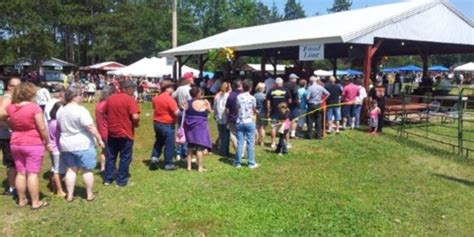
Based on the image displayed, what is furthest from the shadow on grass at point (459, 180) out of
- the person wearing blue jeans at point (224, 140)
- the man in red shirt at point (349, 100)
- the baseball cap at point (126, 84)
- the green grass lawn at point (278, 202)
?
the baseball cap at point (126, 84)

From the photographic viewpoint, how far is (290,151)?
10.7 metres

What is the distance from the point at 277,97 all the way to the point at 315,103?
1.92 meters

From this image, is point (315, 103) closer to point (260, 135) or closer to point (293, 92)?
point (293, 92)

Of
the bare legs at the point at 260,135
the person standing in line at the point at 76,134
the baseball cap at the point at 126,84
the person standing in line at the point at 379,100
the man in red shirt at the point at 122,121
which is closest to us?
the person standing in line at the point at 76,134

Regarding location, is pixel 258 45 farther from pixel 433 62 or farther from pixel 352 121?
pixel 433 62

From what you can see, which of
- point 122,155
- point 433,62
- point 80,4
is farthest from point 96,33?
point 433,62

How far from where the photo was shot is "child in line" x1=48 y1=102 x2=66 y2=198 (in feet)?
22.7

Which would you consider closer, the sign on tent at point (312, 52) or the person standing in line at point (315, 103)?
the person standing in line at point (315, 103)

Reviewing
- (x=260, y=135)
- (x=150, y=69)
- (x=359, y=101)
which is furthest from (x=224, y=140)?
(x=150, y=69)

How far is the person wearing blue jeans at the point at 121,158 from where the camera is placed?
7387 mm

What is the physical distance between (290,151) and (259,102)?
1.29 meters

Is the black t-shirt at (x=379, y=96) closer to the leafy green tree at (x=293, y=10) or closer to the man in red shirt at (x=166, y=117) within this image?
the man in red shirt at (x=166, y=117)

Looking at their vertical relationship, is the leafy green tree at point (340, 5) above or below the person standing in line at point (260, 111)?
above

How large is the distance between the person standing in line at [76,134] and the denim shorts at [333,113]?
24.1ft
